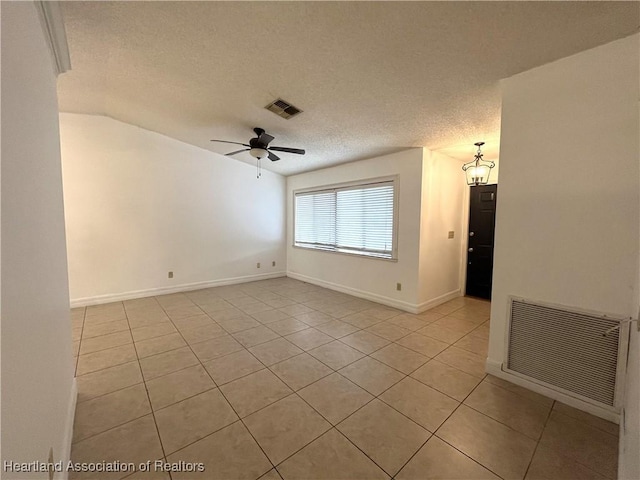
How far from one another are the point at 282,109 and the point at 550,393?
3.54 m

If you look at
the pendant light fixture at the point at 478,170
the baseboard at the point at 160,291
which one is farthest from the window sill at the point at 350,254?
the pendant light fixture at the point at 478,170

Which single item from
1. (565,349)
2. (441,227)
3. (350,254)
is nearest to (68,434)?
(565,349)

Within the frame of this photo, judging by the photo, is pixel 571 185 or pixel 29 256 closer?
pixel 29 256

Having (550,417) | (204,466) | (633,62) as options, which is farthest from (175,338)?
(633,62)

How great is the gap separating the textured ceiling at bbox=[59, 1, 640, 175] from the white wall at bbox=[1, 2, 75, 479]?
0.94 metres

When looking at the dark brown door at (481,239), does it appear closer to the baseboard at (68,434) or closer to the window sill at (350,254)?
the window sill at (350,254)

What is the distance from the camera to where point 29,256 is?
97cm

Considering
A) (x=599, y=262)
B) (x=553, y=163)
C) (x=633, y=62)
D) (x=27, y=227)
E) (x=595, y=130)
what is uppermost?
(x=633, y=62)

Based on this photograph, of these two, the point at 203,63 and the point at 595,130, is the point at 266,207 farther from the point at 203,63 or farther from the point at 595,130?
the point at 595,130

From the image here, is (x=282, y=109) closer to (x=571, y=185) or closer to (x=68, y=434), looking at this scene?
(x=571, y=185)

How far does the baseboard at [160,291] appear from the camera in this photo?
12.7ft

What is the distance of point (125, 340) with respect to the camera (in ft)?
9.14

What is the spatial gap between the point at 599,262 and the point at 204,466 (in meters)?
2.74

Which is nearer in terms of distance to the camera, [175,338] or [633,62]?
[633,62]
